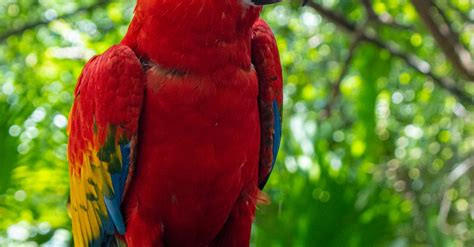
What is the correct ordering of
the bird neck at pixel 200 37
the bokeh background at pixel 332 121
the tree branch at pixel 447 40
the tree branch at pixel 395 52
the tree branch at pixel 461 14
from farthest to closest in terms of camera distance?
the tree branch at pixel 461 14 < the tree branch at pixel 395 52 < the tree branch at pixel 447 40 < the bokeh background at pixel 332 121 < the bird neck at pixel 200 37

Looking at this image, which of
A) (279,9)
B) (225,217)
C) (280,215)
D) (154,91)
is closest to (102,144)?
(154,91)

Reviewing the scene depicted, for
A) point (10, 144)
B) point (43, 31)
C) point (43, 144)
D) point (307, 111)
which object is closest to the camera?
point (10, 144)

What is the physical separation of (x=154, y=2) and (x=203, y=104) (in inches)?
8.4

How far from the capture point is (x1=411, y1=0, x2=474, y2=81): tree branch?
222 centimetres

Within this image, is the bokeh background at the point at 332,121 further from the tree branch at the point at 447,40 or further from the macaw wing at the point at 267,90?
the macaw wing at the point at 267,90

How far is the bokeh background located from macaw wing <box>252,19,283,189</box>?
0.23m

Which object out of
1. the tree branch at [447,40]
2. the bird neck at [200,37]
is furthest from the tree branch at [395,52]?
the bird neck at [200,37]

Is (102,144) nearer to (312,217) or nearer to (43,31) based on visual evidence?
(312,217)

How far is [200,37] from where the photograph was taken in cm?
104

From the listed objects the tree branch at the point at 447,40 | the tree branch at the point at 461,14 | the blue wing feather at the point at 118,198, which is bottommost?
the tree branch at the point at 461,14

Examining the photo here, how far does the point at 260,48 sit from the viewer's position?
119cm

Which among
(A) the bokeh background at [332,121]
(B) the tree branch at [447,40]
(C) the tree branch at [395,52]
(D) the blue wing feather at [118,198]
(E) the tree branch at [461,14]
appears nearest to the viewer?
(D) the blue wing feather at [118,198]

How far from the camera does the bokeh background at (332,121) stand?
1.53 metres

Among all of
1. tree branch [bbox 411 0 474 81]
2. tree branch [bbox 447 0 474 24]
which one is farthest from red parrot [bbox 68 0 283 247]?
tree branch [bbox 447 0 474 24]
